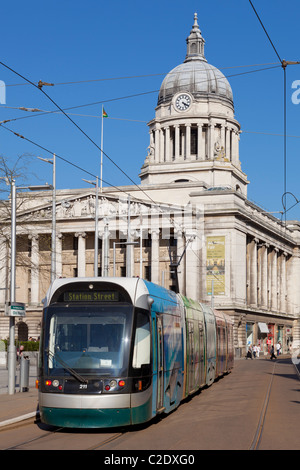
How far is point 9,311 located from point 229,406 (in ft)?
23.4

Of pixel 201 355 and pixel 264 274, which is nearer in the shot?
pixel 201 355

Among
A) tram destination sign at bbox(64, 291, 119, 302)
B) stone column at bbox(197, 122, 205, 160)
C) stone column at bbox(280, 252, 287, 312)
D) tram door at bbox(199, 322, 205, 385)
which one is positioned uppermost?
stone column at bbox(197, 122, 205, 160)

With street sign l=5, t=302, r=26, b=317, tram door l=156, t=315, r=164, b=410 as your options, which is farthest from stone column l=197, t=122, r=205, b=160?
tram door l=156, t=315, r=164, b=410

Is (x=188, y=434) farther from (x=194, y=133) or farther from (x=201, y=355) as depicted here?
(x=194, y=133)

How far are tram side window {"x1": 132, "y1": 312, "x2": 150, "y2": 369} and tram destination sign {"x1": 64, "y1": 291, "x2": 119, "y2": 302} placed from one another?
1.95 feet

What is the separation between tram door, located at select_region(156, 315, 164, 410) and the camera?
15.9 m

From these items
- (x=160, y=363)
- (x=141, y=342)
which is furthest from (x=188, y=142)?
(x=141, y=342)

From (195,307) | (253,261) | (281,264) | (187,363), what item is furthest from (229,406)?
(281,264)

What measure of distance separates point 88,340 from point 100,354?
0.35m

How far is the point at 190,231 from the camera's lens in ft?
260

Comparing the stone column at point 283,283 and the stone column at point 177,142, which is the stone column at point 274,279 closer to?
the stone column at point 283,283

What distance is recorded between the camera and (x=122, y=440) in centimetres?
1330

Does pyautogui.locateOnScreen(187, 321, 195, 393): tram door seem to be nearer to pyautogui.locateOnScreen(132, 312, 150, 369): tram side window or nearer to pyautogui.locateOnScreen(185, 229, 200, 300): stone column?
pyautogui.locateOnScreen(132, 312, 150, 369): tram side window

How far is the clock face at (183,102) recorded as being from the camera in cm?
10381
